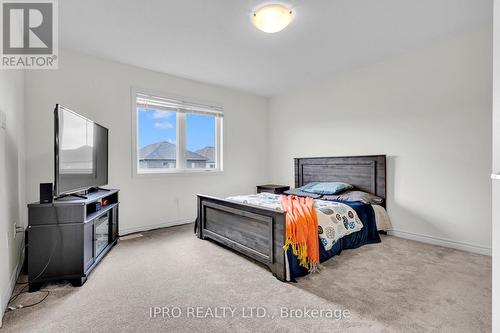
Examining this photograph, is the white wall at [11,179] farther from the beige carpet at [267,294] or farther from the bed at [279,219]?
the bed at [279,219]

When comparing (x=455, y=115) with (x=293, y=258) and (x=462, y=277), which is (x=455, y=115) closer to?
(x=462, y=277)

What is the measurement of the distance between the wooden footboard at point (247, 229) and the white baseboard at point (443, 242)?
7.14 feet

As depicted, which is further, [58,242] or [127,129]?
[127,129]

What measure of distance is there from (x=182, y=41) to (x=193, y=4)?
0.71m

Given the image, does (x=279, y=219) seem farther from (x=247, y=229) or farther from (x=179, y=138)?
(x=179, y=138)

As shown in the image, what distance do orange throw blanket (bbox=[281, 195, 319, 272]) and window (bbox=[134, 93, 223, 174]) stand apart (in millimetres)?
2480

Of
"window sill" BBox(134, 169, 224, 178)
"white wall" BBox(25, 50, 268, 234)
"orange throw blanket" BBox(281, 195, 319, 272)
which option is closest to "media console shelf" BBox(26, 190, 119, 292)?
"white wall" BBox(25, 50, 268, 234)

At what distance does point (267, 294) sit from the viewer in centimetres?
196

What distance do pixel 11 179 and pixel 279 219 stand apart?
2.42 meters

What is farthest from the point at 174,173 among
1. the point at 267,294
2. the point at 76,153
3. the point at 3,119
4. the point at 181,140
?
the point at 267,294

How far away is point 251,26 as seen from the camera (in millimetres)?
2641

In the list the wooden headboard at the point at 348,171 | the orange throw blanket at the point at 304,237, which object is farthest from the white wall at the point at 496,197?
the wooden headboard at the point at 348,171

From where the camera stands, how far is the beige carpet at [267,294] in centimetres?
160

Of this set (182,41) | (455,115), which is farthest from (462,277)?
(182,41)
